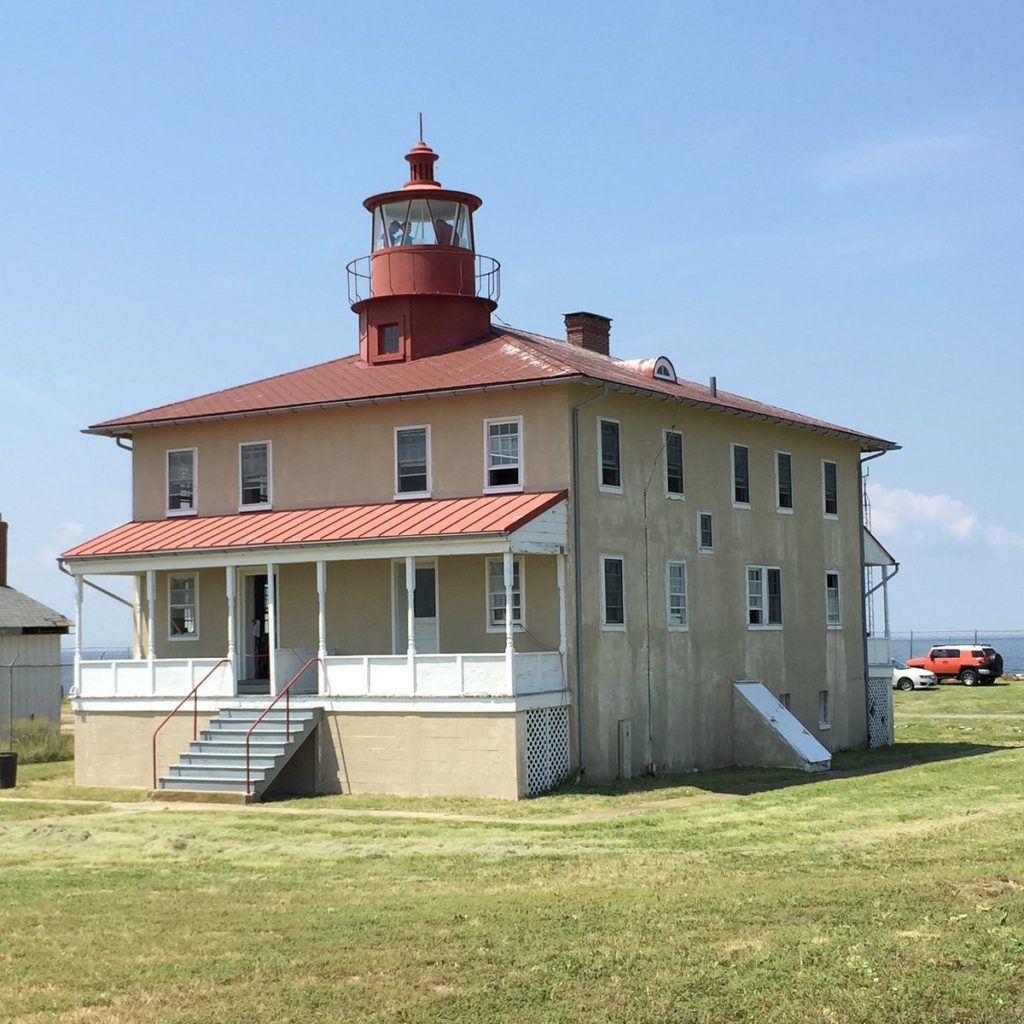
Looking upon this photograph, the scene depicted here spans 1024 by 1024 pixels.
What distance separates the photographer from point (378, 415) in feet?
105

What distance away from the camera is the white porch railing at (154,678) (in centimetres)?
3073

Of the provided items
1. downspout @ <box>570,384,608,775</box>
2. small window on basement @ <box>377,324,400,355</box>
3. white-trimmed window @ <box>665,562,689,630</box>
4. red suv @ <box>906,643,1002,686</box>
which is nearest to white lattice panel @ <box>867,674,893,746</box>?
A: white-trimmed window @ <box>665,562,689,630</box>

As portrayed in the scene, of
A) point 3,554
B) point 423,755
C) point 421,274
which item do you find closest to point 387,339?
point 421,274

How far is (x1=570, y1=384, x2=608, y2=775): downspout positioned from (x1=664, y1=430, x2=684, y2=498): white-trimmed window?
3370mm

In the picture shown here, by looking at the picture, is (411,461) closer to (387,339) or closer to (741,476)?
(387,339)

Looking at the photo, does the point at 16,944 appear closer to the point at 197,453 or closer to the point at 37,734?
the point at 197,453

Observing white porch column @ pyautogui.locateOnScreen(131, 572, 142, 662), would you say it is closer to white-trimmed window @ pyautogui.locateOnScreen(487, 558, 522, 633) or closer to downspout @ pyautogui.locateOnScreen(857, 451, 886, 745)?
white-trimmed window @ pyautogui.locateOnScreen(487, 558, 522, 633)

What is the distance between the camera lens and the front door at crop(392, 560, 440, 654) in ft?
102

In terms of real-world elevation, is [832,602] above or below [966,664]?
above

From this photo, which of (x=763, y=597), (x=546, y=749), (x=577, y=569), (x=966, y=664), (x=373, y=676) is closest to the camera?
(x=546, y=749)

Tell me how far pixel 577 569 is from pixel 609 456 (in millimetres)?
2584

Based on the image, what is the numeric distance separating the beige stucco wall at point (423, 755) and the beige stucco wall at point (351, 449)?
4.83 meters

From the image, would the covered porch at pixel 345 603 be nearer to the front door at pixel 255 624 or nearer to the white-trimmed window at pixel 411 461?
the front door at pixel 255 624

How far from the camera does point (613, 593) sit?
30797 millimetres
